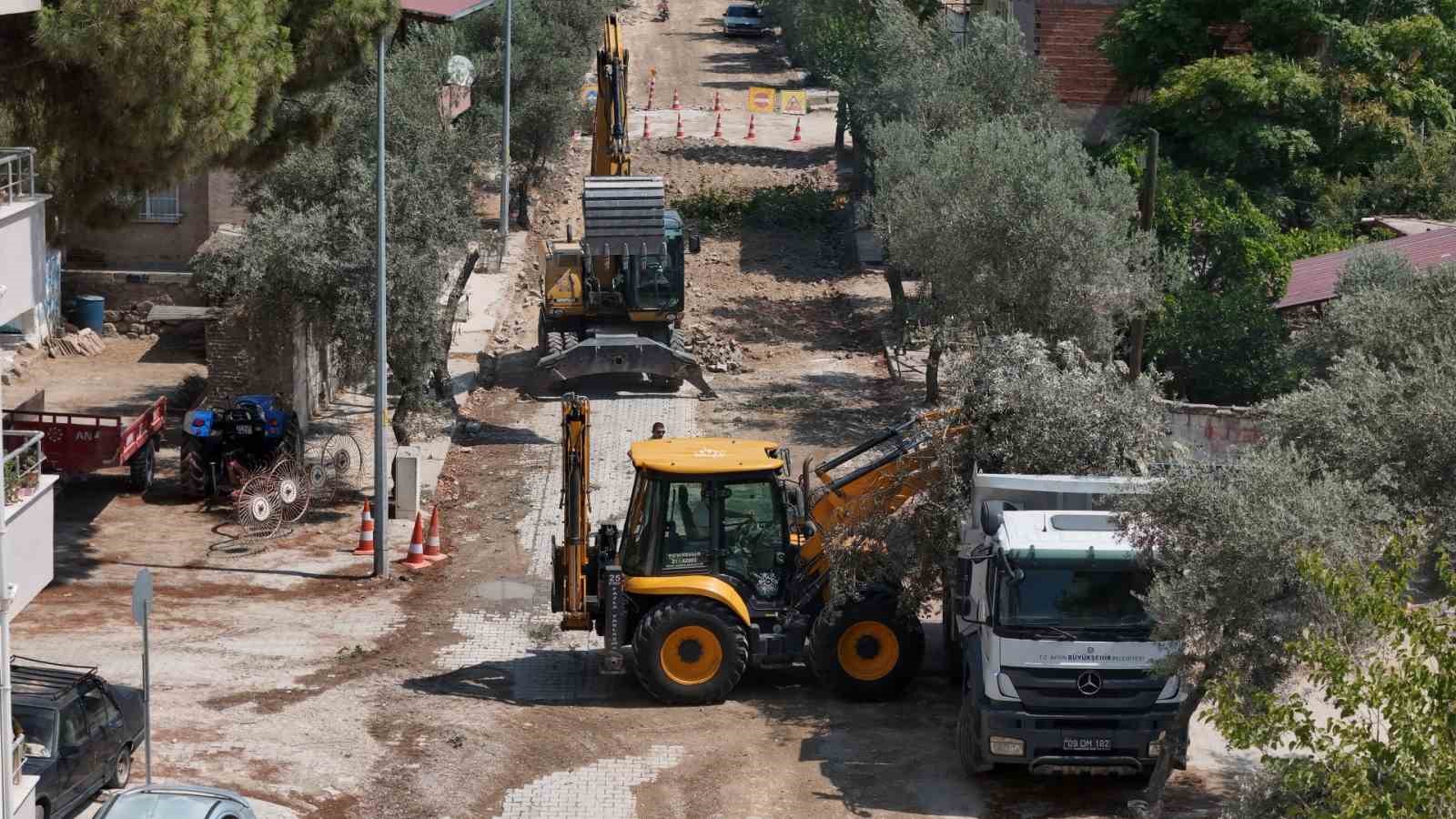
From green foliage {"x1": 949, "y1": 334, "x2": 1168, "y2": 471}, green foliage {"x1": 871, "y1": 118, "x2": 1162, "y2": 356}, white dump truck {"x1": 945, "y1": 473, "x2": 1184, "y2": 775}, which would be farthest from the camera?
green foliage {"x1": 871, "y1": 118, "x2": 1162, "y2": 356}

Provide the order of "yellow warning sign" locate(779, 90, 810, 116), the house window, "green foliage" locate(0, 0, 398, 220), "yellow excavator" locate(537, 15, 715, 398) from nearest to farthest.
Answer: "green foliage" locate(0, 0, 398, 220), "yellow excavator" locate(537, 15, 715, 398), the house window, "yellow warning sign" locate(779, 90, 810, 116)

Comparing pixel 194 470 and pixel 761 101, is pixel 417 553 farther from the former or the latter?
pixel 761 101

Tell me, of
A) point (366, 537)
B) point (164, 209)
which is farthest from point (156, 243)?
point (366, 537)

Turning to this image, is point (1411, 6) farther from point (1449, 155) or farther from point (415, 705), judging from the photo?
point (415, 705)

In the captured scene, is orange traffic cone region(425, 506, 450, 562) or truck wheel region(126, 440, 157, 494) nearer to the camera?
orange traffic cone region(425, 506, 450, 562)

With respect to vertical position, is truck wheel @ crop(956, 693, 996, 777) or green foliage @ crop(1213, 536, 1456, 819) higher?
green foliage @ crop(1213, 536, 1456, 819)

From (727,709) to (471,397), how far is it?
1400 centimetres

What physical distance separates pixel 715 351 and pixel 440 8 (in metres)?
7.93

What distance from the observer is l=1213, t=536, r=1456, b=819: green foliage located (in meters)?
8.87

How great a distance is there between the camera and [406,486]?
23.4 m

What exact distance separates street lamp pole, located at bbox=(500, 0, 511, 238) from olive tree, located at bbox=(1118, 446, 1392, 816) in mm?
28006

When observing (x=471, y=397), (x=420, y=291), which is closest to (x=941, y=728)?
(x=420, y=291)

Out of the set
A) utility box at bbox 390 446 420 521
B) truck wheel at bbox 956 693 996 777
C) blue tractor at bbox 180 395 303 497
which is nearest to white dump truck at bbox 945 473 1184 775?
truck wheel at bbox 956 693 996 777

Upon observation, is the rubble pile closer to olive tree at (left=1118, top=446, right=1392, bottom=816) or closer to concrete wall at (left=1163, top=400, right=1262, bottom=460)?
concrete wall at (left=1163, top=400, right=1262, bottom=460)
